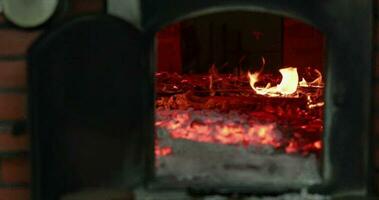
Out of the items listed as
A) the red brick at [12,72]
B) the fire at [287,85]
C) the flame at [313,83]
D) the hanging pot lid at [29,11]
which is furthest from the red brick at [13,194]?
the flame at [313,83]

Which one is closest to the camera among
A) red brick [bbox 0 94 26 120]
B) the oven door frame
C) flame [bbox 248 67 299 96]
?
Answer: the oven door frame

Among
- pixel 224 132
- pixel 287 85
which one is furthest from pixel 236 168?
pixel 287 85

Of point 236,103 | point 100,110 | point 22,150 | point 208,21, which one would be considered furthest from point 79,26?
point 208,21

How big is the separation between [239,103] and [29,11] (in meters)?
0.62

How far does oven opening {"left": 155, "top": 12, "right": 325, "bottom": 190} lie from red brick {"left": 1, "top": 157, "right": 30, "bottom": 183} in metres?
0.32

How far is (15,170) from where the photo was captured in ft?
4.62

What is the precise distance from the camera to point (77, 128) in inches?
50.9

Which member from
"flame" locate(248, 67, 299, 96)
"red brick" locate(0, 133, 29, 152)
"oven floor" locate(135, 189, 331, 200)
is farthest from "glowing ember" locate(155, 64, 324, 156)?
"red brick" locate(0, 133, 29, 152)

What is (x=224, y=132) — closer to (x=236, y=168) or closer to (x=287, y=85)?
(x=236, y=168)

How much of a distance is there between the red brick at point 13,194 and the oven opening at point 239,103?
331 millimetres

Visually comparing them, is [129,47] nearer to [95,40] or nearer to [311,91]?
[95,40]

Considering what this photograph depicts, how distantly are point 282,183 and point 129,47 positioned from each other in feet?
1.46

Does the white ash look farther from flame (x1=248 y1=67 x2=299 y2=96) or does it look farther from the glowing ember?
flame (x1=248 y1=67 x2=299 y2=96)

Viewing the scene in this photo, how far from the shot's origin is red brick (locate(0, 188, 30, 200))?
1.41 m
